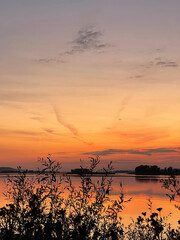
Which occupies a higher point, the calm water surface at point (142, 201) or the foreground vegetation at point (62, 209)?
the foreground vegetation at point (62, 209)

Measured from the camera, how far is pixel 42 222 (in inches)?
351

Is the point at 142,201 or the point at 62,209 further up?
the point at 62,209

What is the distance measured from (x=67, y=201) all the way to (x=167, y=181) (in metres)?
3.75

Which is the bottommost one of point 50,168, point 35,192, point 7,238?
point 7,238

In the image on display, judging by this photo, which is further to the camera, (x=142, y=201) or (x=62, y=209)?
(x=142, y=201)

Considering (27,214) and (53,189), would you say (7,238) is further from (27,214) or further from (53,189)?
(53,189)

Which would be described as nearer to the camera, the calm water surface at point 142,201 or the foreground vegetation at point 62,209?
the foreground vegetation at point 62,209

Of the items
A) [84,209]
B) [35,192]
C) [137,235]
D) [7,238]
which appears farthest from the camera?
[137,235]

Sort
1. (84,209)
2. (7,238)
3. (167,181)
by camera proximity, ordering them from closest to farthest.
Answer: (167,181) → (7,238) → (84,209)

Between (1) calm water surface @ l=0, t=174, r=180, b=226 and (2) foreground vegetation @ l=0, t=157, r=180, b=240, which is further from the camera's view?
(1) calm water surface @ l=0, t=174, r=180, b=226

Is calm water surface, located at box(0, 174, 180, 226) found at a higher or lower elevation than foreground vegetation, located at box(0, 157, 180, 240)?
lower

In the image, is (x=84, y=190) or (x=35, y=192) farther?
(x=35, y=192)

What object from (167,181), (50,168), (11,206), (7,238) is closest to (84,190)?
(50,168)

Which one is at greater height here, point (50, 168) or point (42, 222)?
point (50, 168)
